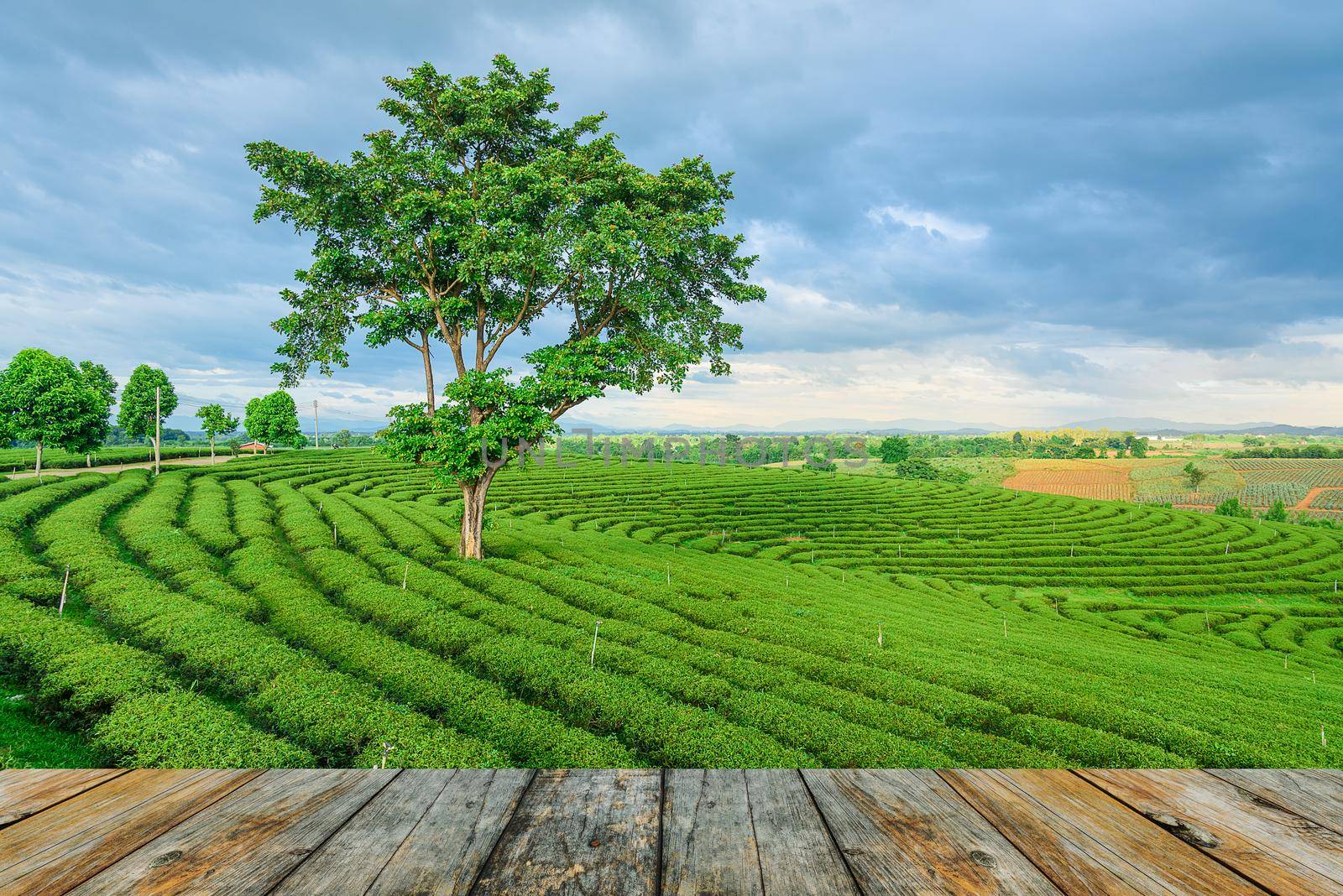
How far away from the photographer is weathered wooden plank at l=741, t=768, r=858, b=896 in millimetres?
1603

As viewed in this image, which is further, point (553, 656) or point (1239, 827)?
point (553, 656)

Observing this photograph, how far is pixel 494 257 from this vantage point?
56.4 ft

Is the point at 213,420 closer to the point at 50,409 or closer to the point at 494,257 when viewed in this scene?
the point at 50,409

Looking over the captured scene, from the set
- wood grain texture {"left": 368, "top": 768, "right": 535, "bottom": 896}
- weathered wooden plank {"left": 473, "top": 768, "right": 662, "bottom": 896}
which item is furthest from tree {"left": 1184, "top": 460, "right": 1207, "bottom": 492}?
wood grain texture {"left": 368, "top": 768, "right": 535, "bottom": 896}

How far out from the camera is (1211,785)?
2180 mm

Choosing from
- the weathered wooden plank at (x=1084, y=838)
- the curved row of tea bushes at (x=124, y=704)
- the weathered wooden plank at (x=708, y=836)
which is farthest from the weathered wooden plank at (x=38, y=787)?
the curved row of tea bushes at (x=124, y=704)

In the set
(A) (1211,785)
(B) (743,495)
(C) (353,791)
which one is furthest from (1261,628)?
(C) (353,791)

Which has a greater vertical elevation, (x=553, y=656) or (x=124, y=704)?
(x=124, y=704)

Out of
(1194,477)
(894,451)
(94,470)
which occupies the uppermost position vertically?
(894,451)

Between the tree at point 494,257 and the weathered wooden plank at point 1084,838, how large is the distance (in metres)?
16.1

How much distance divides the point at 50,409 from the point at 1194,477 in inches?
5948

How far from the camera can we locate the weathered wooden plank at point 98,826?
1.61 meters

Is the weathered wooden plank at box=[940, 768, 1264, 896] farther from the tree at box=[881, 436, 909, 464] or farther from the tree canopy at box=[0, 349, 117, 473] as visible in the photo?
the tree at box=[881, 436, 909, 464]

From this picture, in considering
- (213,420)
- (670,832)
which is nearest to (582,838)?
(670,832)
